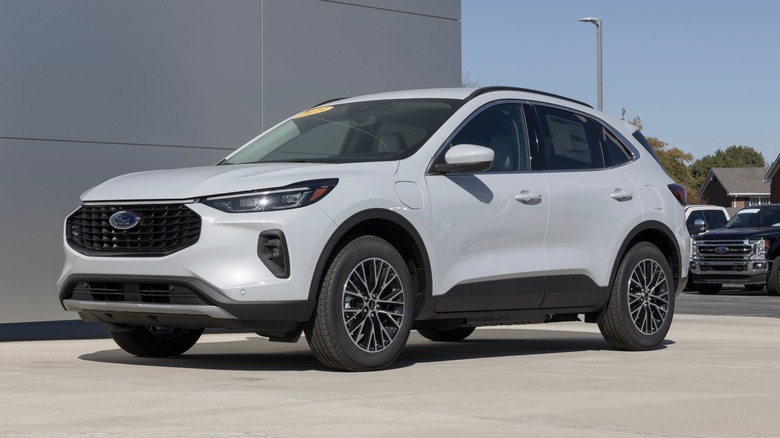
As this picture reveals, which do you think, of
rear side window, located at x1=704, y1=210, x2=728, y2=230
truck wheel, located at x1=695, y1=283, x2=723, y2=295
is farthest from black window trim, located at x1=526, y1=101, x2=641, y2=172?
rear side window, located at x1=704, y1=210, x2=728, y2=230

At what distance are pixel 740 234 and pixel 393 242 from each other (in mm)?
19192

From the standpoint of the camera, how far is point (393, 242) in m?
9.08

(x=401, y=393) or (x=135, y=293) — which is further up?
(x=135, y=293)

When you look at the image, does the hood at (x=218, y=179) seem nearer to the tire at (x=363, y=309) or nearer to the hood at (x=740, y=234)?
the tire at (x=363, y=309)

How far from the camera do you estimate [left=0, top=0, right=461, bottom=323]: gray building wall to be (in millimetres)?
12453

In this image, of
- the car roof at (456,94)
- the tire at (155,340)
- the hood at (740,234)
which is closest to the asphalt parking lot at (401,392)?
the tire at (155,340)

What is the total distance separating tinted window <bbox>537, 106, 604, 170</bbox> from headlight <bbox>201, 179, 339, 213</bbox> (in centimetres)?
249

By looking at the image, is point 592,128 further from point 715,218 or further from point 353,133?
point 715,218

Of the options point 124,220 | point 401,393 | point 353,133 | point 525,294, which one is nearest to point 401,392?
point 401,393

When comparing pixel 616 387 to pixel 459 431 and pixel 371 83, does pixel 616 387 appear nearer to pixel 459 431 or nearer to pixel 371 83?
pixel 459 431

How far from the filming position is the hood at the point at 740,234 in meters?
26.8

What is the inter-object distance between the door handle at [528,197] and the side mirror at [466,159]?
23.4 inches

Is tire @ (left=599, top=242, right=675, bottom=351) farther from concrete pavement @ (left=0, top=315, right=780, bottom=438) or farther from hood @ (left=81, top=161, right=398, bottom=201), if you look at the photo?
hood @ (left=81, top=161, right=398, bottom=201)

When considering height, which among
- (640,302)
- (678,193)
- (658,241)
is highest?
(678,193)
